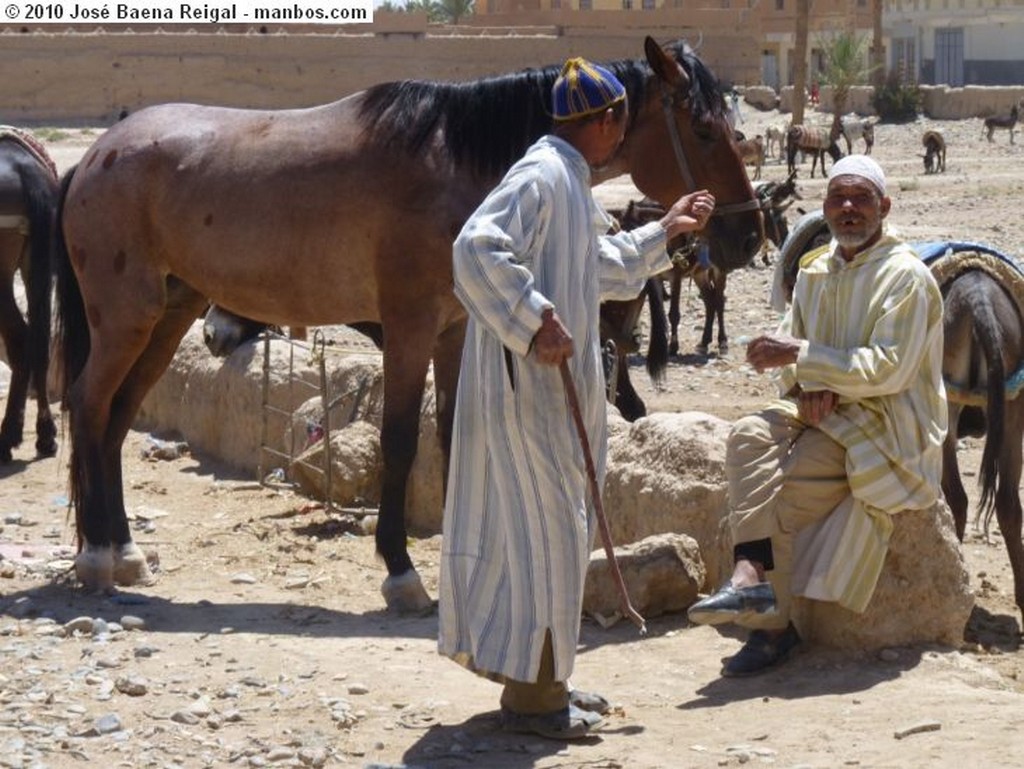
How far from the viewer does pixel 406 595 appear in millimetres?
7051

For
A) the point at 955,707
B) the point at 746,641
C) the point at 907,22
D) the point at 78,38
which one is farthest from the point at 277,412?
the point at 907,22

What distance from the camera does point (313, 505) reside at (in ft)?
30.0

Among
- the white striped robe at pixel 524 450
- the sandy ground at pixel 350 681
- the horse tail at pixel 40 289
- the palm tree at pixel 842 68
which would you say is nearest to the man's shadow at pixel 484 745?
the sandy ground at pixel 350 681

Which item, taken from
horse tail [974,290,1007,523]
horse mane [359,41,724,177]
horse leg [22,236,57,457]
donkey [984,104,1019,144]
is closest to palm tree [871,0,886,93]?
donkey [984,104,1019,144]

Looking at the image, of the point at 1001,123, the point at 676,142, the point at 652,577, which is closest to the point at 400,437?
the point at 652,577

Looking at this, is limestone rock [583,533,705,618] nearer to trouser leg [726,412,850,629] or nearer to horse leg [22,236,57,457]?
trouser leg [726,412,850,629]

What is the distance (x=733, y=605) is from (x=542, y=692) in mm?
765

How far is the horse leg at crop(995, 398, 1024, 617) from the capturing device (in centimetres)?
738

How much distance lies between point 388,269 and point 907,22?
225 feet

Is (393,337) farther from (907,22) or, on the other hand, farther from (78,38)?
(907,22)

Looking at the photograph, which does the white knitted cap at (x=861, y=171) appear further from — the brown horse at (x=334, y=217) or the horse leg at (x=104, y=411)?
the horse leg at (x=104, y=411)

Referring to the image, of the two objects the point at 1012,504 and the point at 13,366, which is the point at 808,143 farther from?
the point at 1012,504

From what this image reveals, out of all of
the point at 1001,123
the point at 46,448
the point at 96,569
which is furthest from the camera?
the point at 1001,123

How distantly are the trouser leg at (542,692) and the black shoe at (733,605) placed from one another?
1.91 feet
